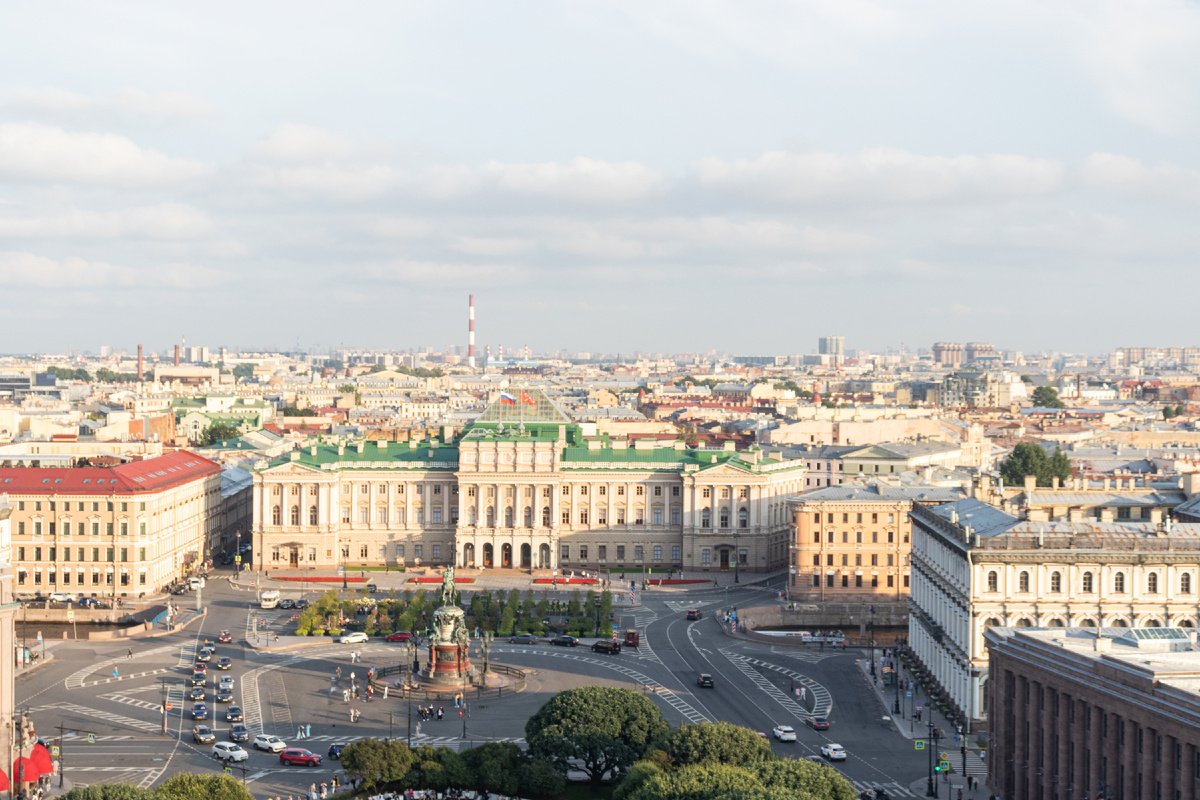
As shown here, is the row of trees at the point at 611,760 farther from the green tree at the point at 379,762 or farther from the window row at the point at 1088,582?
the window row at the point at 1088,582

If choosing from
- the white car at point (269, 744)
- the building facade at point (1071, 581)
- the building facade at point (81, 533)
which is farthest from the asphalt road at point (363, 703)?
the building facade at point (81, 533)

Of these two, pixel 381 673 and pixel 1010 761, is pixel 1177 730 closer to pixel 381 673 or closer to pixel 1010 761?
pixel 1010 761

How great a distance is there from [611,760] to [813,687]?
89.4 feet

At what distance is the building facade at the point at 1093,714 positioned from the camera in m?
55.6

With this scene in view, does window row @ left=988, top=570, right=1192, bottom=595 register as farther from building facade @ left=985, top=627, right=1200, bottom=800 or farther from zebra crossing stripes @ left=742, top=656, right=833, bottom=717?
zebra crossing stripes @ left=742, top=656, right=833, bottom=717

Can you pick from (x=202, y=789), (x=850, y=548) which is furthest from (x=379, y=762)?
(x=850, y=548)

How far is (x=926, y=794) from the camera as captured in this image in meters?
71.4

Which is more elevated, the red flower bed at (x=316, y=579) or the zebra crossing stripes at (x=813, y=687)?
the red flower bed at (x=316, y=579)

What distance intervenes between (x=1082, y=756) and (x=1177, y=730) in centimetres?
726

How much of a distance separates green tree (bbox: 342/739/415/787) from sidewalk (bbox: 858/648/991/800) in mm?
25392

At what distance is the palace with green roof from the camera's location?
470ft

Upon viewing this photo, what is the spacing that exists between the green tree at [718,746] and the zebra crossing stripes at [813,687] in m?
21.2

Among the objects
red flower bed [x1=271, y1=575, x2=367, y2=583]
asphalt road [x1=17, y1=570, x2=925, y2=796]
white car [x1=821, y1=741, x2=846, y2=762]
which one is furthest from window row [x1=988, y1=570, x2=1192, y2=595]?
red flower bed [x1=271, y1=575, x2=367, y2=583]

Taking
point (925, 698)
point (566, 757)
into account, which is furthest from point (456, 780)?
point (925, 698)
